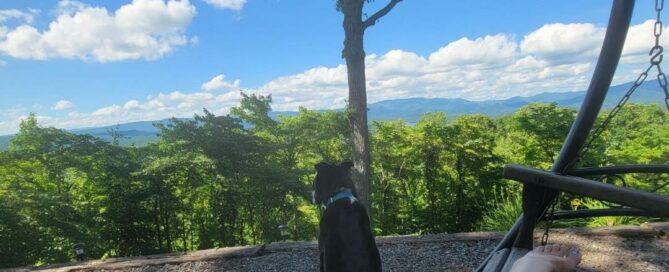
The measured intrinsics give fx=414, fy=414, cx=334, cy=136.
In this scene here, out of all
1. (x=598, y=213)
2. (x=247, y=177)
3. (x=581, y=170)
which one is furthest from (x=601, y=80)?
(x=247, y=177)

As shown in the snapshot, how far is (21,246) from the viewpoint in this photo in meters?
6.95

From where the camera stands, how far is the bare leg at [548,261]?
1849 mm

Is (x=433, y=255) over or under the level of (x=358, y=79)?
under

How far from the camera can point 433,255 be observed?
4.87 m

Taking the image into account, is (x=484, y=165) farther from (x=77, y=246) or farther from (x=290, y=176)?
(x=77, y=246)

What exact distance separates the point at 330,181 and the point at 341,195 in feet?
1.12

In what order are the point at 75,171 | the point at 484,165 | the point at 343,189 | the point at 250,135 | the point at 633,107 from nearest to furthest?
the point at 343,189 → the point at 75,171 → the point at 250,135 → the point at 484,165 → the point at 633,107

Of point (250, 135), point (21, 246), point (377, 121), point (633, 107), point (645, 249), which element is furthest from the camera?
point (633, 107)

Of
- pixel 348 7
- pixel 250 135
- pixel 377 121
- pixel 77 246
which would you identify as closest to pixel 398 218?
pixel 377 121

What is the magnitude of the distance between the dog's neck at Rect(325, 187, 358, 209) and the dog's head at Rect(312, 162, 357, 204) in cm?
6

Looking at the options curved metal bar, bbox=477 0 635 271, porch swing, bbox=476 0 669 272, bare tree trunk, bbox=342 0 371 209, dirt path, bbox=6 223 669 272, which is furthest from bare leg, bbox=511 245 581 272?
bare tree trunk, bbox=342 0 371 209

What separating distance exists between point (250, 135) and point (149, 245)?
138 inches

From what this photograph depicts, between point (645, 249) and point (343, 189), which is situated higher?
point (343, 189)

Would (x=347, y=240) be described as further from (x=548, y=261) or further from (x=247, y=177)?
(x=247, y=177)
